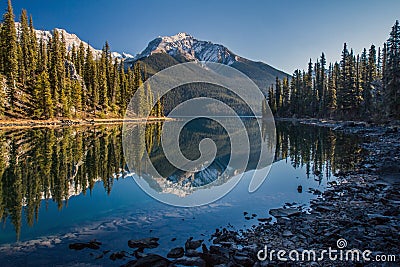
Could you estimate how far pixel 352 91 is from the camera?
6206cm

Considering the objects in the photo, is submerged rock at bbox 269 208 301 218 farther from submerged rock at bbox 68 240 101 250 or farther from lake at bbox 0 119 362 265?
submerged rock at bbox 68 240 101 250

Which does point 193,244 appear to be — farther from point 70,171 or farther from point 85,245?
point 70,171

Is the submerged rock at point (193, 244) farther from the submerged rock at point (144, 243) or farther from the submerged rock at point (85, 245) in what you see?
the submerged rock at point (85, 245)

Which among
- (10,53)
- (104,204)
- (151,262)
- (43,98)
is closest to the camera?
(151,262)

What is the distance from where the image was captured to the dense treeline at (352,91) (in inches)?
1781

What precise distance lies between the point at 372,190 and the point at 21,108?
62.1 metres

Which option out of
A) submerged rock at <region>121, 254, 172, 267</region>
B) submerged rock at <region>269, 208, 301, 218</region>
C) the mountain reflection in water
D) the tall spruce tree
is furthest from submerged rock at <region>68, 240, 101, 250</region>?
the tall spruce tree

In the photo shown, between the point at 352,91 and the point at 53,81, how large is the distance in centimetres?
6950

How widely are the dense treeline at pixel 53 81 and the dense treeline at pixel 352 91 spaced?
55.6 meters

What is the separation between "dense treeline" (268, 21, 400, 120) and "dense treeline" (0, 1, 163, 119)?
55.6 meters

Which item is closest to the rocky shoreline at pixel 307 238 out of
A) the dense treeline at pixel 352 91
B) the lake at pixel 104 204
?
the lake at pixel 104 204

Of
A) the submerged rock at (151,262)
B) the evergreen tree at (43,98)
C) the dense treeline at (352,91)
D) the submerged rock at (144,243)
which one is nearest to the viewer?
the submerged rock at (151,262)

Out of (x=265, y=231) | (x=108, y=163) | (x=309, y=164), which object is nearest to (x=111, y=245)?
(x=265, y=231)

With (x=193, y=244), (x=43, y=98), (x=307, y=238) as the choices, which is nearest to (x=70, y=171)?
(x=193, y=244)
